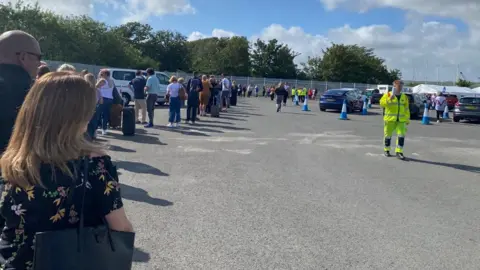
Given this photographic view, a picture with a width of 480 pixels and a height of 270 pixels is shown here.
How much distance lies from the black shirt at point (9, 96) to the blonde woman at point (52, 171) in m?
1.48

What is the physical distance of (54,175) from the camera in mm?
2074

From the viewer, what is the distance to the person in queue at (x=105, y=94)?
12.4m

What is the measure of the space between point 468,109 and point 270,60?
5544cm

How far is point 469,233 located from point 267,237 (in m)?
2.60

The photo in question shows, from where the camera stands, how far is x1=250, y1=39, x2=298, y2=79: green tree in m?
81.0

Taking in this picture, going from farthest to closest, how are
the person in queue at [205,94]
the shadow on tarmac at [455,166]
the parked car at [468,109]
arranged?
the parked car at [468,109], the person in queue at [205,94], the shadow on tarmac at [455,166]

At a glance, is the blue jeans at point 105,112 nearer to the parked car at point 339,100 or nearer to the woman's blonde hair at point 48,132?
the woman's blonde hair at point 48,132

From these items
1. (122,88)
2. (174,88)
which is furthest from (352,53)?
(174,88)

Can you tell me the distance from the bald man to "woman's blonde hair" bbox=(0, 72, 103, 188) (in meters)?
1.52

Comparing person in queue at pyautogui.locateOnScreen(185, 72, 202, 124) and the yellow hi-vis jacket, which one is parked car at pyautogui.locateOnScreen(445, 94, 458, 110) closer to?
person in queue at pyautogui.locateOnScreen(185, 72, 202, 124)

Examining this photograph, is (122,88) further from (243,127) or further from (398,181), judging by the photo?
(398,181)

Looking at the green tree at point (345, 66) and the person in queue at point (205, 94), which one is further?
the green tree at point (345, 66)

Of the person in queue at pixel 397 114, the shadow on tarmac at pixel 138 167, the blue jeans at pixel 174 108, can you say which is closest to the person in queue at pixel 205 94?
the blue jeans at pixel 174 108

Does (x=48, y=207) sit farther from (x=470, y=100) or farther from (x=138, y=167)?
(x=470, y=100)
